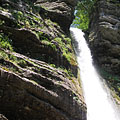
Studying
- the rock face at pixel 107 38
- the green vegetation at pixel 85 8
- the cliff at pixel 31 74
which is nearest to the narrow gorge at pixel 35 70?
the cliff at pixel 31 74

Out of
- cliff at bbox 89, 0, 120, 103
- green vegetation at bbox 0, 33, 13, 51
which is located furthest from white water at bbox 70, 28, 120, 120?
green vegetation at bbox 0, 33, 13, 51

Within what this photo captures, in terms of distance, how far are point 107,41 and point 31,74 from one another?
42.2ft

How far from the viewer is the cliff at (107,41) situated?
1731cm

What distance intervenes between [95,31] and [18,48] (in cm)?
1285

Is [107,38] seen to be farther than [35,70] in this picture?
Yes

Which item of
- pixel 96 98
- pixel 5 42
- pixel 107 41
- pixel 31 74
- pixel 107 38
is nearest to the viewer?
pixel 31 74

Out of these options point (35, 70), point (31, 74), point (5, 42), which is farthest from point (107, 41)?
point (31, 74)

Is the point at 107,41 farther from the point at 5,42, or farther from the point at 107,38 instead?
the point at 5,42

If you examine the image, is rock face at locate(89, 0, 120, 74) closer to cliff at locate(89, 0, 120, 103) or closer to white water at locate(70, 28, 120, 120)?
cliff at locate(89, 0, 120, 103)

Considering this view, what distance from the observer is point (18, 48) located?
8.49 meters

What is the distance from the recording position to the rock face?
685 inches

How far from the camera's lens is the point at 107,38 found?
17750 millimetres

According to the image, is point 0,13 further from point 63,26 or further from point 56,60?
point 63,26

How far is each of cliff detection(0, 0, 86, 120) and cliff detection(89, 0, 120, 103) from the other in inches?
331
